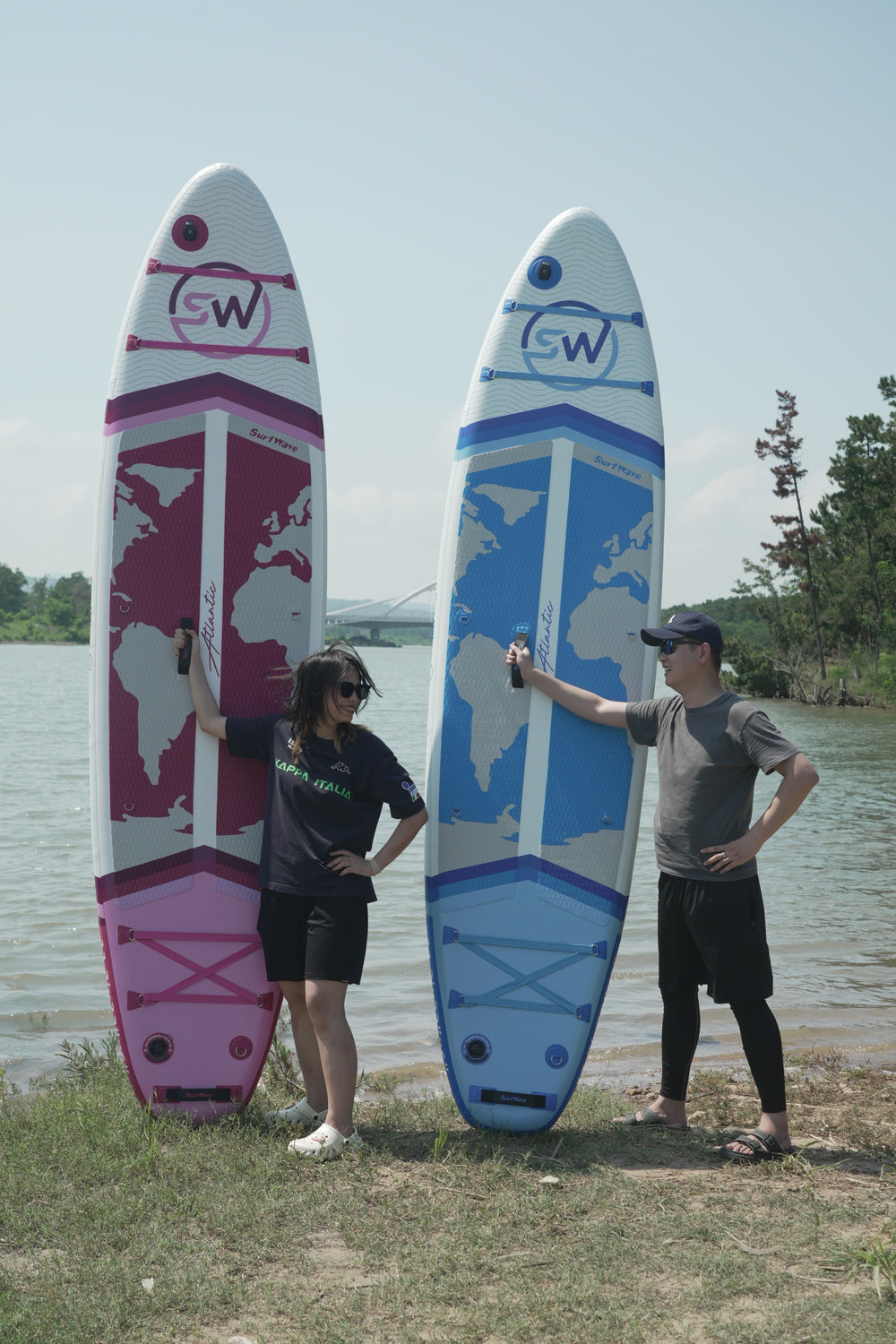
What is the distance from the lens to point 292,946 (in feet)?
11.1

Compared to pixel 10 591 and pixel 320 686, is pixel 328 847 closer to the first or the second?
pixel 320 686

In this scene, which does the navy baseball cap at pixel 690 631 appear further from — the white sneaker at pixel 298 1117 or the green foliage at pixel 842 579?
the green foliage at pixel 842 579

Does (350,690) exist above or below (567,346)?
below

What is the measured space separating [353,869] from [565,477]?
1.64 m

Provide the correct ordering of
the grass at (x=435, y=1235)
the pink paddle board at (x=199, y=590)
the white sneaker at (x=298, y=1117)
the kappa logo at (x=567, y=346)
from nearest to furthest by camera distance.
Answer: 1. the grass at (x=435, y=1235)
2. the white sneaker at (x=298, y=1117)
3. the pink paddle board at (x=199, y=590)
4. the kappa logo at (x=567, y=346)

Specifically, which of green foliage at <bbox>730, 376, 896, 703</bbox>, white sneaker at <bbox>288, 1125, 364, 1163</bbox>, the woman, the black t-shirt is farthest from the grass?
green foliage at <bbox>730, 376, 896, 703</bbox>

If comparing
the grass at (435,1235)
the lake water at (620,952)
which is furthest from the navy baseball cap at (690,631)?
the lake water at (620,952)

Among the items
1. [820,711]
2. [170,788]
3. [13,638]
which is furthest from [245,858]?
[13,638]

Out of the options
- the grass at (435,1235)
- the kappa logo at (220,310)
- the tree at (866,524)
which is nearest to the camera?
the grass at (435,1235)

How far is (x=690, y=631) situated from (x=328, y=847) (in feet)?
4.02

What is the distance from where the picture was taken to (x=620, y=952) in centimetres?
720

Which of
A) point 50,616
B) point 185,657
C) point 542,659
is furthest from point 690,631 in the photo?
point 50,616

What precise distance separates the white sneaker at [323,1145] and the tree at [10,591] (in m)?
77.3

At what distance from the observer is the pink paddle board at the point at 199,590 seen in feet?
12.7
